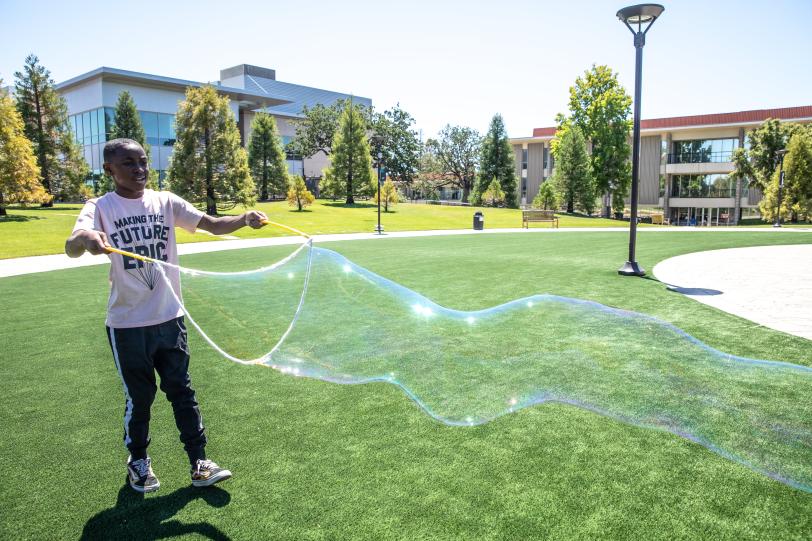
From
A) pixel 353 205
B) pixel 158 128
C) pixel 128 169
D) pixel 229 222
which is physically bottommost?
pixel 229 222

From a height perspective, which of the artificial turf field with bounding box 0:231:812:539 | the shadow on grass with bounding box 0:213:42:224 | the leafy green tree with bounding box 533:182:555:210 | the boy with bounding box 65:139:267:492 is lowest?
the artificial turf field with bounding box 0:231:812:539

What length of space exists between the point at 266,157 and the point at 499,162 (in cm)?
3156

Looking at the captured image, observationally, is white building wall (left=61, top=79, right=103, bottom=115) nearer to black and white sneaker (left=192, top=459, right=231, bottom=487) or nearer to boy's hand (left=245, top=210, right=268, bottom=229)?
boy's hand (left=245, top=210, right=268, bottom=229)

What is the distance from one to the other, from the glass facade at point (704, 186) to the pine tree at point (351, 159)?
36420 mm

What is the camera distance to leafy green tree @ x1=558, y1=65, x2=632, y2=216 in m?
55.1

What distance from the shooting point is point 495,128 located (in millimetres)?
69562

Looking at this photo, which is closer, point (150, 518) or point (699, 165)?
point (150, 518)

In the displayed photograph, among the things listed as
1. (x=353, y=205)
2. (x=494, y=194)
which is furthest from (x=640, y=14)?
(x=494, y=194)

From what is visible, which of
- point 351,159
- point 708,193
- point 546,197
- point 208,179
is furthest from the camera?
point 708,193

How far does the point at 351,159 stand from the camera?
53688mm

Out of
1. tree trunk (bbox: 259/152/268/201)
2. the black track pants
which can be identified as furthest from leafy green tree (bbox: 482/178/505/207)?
the black track pants

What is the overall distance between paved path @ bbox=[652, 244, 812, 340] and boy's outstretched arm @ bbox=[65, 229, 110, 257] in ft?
26.9

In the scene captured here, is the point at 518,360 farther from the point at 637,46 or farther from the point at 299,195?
the point at 299,195

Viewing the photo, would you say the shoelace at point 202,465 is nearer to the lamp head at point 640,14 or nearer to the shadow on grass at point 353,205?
the lamp head at point 640,14
